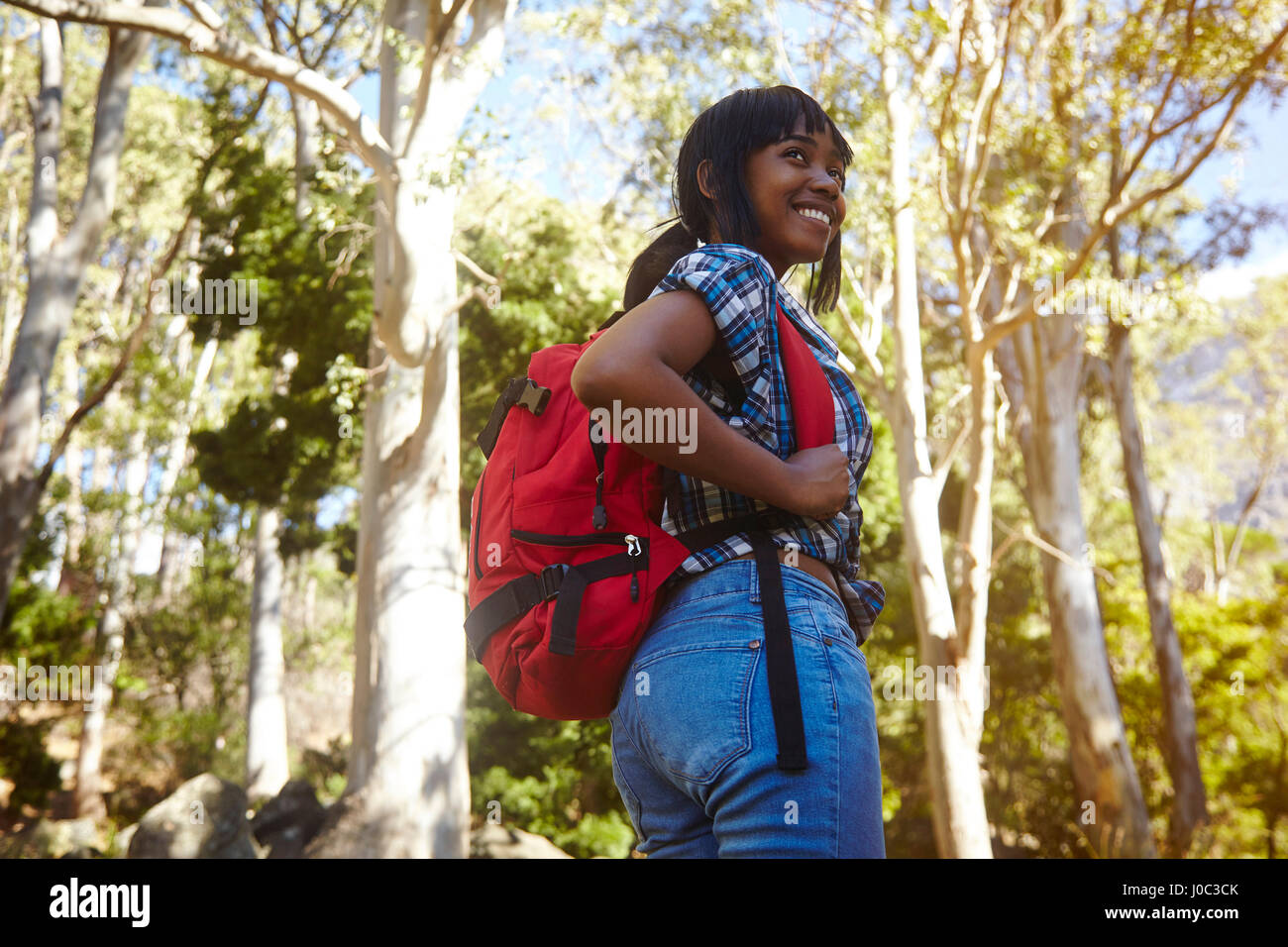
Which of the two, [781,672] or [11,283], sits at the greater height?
[11,283]

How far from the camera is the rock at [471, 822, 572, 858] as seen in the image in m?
7.76

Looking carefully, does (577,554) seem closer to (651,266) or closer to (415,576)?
(651,266)

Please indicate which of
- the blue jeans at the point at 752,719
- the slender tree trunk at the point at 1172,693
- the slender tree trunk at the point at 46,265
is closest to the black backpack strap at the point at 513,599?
the blue jeans at the point at 752,719

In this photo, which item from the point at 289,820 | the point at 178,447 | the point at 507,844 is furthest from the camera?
the point at 178,447

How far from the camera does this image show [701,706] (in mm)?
1035

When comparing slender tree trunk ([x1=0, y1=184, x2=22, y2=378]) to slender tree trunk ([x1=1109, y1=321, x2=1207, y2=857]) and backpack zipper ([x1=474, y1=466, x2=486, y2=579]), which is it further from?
backpack zipper ([x1=474, y1=466, x2=486, y2=579])

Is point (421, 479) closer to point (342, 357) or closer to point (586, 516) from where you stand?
point (342, 357)

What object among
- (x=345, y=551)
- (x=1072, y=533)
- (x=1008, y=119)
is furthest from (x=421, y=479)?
(x=1072, y=533)

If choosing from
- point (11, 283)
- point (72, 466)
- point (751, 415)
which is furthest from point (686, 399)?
point (72, 466)

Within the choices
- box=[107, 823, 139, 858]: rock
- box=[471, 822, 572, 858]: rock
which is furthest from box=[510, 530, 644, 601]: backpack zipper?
box=[107, 823, 139, 858]: rock

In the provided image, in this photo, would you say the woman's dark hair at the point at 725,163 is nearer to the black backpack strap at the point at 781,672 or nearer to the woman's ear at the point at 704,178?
the woman's ear at the point at 704,178

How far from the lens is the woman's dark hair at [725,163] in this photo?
1357mm

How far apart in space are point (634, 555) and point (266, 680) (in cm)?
1124

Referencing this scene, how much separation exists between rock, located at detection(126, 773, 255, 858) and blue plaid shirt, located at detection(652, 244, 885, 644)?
7.31 m
